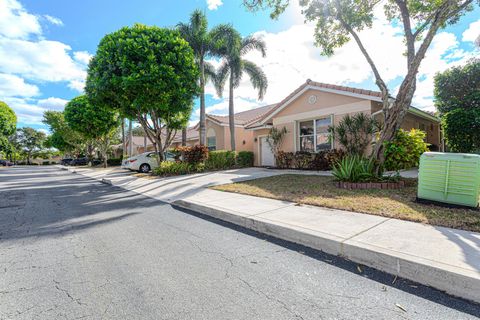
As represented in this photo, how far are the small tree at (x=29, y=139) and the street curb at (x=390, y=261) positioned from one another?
81.3m

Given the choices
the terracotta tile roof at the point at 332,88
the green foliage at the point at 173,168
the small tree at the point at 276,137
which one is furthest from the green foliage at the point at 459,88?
the green foliage at the point at 173,168

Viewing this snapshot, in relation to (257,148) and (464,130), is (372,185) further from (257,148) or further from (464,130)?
(257,148)

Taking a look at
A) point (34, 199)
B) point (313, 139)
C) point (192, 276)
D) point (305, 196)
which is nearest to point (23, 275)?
Answer: point (192, 276)

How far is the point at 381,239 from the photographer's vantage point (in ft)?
10.6

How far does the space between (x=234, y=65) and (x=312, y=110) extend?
23.9 ft

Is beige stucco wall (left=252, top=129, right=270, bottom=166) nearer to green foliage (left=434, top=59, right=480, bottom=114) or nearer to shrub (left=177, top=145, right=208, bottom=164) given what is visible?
shrub (left=177, top=145, right=208, bottom=164)

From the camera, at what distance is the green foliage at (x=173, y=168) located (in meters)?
13.0

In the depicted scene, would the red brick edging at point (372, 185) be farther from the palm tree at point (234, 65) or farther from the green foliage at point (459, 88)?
the palm tree at point (234, 65)

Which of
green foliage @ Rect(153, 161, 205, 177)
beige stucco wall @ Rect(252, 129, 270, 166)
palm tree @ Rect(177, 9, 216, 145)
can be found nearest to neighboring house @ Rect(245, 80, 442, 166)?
beige stucco wall @ Rect(252, 129, 270, 166)

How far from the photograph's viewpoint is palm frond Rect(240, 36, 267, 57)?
57.9ft

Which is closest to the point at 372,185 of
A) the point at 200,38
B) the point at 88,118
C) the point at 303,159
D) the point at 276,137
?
the point at 303,159

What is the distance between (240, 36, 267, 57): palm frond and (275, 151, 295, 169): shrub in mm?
8335

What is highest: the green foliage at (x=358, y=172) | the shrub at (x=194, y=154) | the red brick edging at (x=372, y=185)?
the shrub at (x=194, y=154)

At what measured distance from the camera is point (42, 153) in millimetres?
71500
